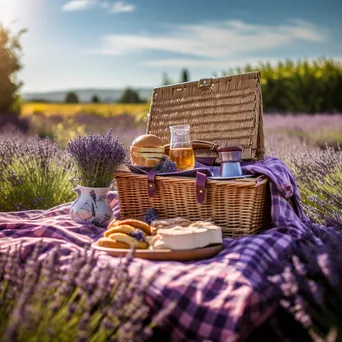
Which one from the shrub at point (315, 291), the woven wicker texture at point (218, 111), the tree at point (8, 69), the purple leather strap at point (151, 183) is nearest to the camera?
the shrub at point (315, 291)

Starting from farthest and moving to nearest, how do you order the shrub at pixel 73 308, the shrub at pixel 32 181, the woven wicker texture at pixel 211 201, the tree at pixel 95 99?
the tree at pixel 95 99
the shrub at pixel 32 181
the woven wicker texture at pixel 211 201
the shrub at pixel 73 308

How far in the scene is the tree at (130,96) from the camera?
25.6 metres

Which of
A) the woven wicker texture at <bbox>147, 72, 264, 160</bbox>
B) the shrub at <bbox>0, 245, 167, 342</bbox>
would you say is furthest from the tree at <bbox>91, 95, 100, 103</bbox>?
the shrub at <bbox>0, 245, 167, 342</bbox>

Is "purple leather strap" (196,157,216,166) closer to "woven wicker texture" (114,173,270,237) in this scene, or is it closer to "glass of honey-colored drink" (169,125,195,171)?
"glass of honey-colored drink" (169,125,195,171)

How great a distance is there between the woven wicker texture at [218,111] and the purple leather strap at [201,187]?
58cm

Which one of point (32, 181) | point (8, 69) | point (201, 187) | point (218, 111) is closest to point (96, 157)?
point (201, 187)

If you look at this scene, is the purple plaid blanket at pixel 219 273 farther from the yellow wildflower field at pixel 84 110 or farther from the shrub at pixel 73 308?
the yellow wildflower field at pixel 84 110

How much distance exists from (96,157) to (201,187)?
677 mm

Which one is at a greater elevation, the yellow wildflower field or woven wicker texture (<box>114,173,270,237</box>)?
woven wicker texture (<box>114,173,270,237</box>)

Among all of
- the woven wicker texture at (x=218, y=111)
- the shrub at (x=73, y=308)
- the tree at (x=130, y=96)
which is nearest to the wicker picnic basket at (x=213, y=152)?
the woven wicker texture at (x=218, y=111)

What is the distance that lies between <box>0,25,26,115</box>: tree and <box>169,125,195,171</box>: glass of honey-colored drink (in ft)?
35.0

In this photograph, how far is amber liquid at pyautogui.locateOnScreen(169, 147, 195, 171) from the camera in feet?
11.4

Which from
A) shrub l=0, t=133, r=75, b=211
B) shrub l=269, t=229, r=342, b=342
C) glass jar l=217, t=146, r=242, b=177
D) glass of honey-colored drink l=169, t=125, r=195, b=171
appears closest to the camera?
shrub l=269, t=229, r=342, b=342

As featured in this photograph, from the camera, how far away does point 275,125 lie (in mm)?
9227
